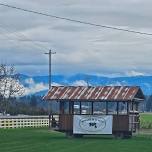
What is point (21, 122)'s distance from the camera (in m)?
56.6

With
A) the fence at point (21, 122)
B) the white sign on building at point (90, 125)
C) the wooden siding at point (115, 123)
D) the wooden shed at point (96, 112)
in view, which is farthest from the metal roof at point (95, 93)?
the fence at point (21, 122)

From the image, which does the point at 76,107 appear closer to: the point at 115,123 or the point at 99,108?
the point at 99,108

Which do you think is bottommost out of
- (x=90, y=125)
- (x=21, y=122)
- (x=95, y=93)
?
(x=90, y=125)

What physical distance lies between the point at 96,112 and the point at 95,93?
73.2 inches

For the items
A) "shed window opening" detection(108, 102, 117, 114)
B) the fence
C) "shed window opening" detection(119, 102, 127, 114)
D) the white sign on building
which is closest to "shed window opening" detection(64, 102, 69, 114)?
the white sign on building

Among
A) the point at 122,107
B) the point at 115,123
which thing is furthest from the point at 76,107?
the point at 115,123

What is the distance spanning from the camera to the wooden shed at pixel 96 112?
3934 centimetres

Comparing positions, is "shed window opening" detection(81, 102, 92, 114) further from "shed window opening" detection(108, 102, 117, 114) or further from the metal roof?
"shed window opening" detection(108, 102, 117, 114)

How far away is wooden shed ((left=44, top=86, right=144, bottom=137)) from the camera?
129ft

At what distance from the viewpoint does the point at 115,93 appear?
3981cm

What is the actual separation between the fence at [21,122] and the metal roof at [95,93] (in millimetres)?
13549

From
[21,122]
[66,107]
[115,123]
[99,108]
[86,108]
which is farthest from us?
[21,122]

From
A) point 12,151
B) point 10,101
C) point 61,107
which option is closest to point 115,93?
point 61,107

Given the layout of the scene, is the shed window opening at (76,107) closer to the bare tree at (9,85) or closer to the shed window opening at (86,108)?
the shed window opening at (86,108)
